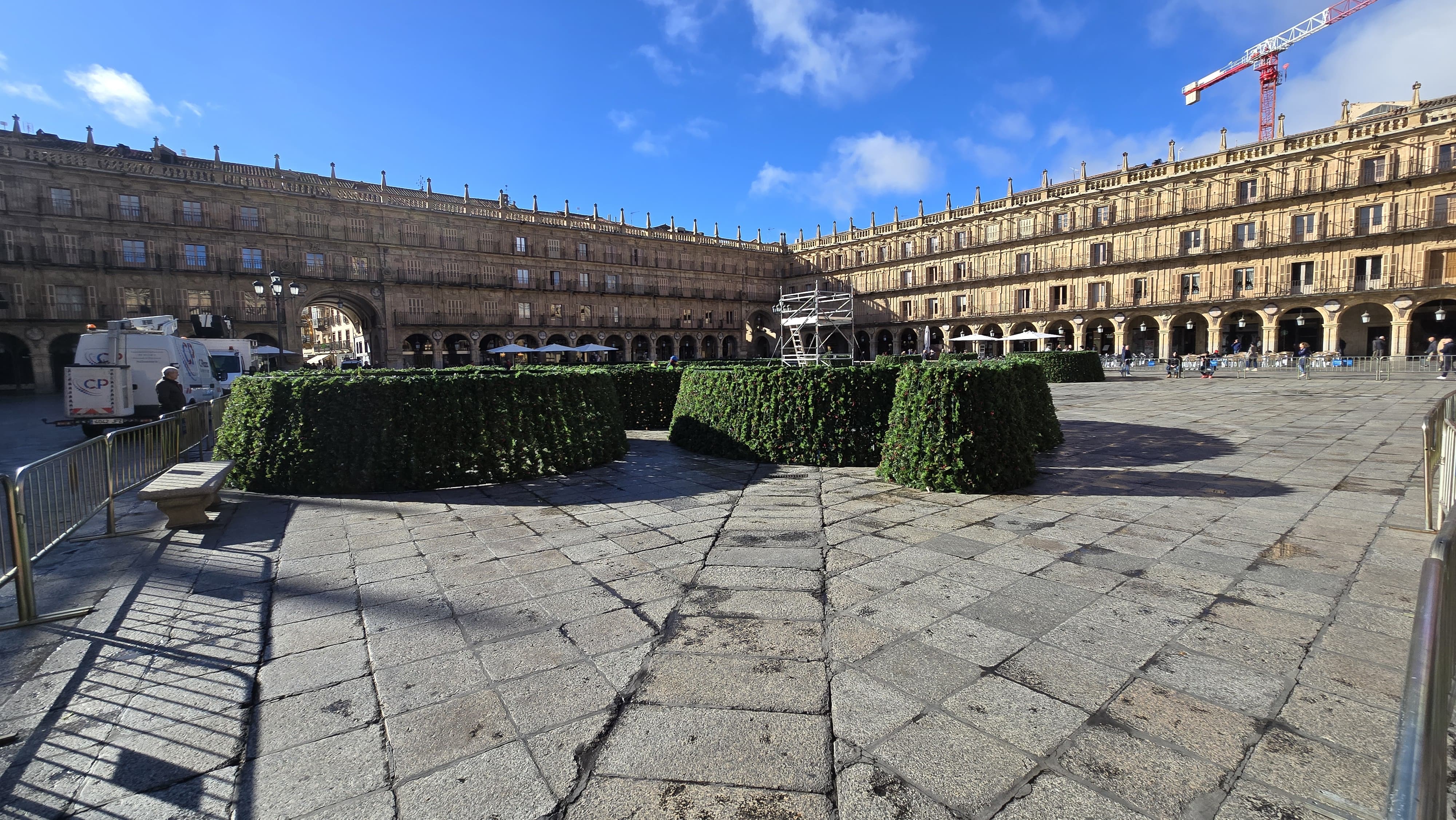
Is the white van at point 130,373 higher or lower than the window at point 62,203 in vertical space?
lower

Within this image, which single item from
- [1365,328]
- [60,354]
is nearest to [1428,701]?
[60,354]

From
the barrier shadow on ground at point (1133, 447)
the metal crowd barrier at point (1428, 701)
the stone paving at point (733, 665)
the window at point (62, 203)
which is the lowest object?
the stone paving at point (733, 665)

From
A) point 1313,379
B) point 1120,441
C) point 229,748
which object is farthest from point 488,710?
point 1313,379

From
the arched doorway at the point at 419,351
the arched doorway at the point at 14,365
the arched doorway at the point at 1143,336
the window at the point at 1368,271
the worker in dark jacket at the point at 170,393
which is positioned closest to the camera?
the worker in dark jacket at the point at 170,393

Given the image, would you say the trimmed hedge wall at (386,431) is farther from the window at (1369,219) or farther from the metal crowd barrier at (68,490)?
the window at (1369,219)

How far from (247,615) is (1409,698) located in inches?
168

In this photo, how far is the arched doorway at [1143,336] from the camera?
3709 centimetres

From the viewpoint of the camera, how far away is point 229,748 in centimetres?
211

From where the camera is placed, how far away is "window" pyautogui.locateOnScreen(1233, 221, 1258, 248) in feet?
106

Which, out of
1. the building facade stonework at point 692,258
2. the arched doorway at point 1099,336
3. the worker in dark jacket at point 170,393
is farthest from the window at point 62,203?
the arched doorway at point 1099,336

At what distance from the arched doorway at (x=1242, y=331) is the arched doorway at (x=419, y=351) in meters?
43.6

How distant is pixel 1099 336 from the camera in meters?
39.2

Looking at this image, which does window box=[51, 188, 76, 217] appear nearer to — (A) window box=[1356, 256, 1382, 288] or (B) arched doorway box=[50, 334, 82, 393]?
(B) arched doorway box=[50, 334, 82, 393]

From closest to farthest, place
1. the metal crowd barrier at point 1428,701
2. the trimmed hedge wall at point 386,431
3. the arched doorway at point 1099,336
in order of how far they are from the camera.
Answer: the metal crowd barrier at point 1428,701 → the trimmed hedge wall at point 386,431 → the arched doorway at point 1099,336
